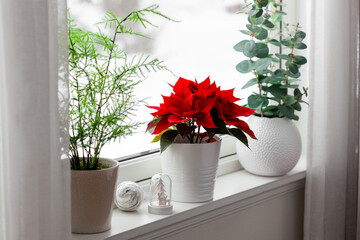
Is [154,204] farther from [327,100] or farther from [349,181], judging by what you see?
[349,181]

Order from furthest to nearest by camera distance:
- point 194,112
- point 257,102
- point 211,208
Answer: point 257,102, point 211,208, point 194,112

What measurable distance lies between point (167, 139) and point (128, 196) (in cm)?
18

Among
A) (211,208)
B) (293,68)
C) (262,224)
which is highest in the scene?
(293,68)

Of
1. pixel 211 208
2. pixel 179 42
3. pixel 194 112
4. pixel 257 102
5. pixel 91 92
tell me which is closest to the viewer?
pixel 91 92

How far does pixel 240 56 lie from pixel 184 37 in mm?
314

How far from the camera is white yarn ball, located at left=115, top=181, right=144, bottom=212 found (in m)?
1.49

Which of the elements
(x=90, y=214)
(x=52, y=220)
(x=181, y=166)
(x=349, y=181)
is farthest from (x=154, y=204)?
(x=349, y=181)

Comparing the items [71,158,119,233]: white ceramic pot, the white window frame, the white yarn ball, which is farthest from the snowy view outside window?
[71,158,119,233]: white ceramic pot

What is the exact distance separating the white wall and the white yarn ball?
0.41 feet

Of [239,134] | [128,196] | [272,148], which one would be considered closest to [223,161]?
[272,148]

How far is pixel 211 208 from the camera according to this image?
161cm

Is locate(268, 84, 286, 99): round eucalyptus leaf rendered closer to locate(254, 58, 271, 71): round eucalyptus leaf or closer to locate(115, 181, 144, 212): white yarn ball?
locate(254, 58, 271, 71): round eucalyptus leaf

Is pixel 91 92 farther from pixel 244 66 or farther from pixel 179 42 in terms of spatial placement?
pixel 244 66

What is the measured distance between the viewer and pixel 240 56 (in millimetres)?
2027
